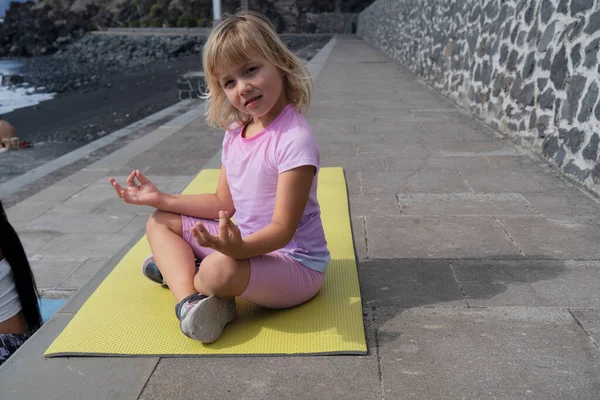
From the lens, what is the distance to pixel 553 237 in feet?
9.13

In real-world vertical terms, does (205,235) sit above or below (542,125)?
above

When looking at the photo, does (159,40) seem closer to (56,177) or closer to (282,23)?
(282,23)

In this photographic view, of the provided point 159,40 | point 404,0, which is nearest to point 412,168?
point 404,0

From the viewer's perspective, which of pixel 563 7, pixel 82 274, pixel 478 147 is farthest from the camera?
pixel 478 147

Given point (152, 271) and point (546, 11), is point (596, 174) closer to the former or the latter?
point (546, 11)

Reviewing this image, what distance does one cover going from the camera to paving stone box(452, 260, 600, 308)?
7.06 feet

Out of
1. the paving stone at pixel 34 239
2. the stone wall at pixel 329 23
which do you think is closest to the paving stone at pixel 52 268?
the paving stone at pixel 34 239

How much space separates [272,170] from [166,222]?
0.50 meters

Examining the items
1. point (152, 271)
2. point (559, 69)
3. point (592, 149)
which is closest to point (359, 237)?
point (152, 271)

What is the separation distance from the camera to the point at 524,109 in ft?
15.5

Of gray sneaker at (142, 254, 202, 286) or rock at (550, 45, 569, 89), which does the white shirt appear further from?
rock at (550, 45, 569, 89)

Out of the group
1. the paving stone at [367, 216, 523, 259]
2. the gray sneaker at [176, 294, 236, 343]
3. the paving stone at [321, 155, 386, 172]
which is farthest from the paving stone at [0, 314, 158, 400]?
the paving stone at [321, 155, 386, 172]

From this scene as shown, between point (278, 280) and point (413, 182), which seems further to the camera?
point (413, 182)

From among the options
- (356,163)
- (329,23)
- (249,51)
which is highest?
(249,51)
